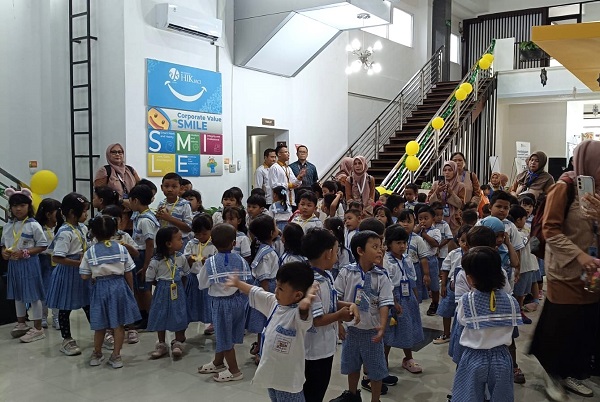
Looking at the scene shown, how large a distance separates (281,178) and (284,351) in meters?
4.72

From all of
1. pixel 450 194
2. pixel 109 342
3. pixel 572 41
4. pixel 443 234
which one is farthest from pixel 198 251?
pixel 450 194

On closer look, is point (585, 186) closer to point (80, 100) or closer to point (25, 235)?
point (25, 235)

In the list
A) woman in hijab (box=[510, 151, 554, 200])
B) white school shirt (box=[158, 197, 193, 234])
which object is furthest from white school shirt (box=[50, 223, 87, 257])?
woman in hijab (box=[510, 151, 554, 200])

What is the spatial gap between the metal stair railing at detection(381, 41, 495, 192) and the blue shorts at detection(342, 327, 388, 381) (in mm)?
6455

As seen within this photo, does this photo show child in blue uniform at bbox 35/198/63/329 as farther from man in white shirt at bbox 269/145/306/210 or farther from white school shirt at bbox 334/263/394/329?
white school shirt at bbox 334/263/394/329

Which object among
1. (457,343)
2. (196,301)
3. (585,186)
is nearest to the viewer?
(585,186)

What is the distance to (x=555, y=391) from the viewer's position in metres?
3.35

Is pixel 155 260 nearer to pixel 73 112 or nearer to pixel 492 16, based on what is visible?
pixel 73 112

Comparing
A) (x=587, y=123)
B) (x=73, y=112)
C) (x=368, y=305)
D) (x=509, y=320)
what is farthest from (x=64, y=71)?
(x=587, y=123)

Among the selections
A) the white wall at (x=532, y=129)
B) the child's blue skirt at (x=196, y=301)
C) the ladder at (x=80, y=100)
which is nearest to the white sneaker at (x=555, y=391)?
the child's blue skirt at (x=196, y=301)

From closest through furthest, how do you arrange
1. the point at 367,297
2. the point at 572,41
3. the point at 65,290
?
the point at 367,297 < the point at 572,41 < the point at 65,290

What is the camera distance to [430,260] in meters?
5.15

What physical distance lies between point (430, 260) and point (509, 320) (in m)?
2.54

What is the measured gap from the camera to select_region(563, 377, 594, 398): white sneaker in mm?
3381
